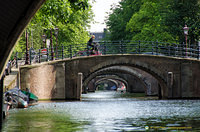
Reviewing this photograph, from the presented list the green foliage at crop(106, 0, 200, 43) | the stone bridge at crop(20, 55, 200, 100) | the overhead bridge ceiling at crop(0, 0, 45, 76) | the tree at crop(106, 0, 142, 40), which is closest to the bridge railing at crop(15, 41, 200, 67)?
the stone bridge at crop(20, 55, 200, 100)

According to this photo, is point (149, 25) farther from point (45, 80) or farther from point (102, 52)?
point (45, 80)

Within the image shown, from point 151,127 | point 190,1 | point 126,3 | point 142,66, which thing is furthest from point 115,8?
point 151,127

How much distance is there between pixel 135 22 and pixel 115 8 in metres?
8.31

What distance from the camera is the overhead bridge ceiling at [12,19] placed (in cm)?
718

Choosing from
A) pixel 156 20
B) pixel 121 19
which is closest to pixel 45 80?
pixel 156 20

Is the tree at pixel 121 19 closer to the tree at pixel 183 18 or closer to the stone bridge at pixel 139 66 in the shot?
the tree at pixel 183 18

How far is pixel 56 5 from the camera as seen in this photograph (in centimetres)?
1970

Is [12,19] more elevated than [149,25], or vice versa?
[149,25]

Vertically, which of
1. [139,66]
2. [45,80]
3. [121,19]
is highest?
[121,19]

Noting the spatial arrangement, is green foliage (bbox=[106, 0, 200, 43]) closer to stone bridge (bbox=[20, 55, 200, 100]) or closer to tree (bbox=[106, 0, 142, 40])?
tree (bbox=[106, 0, 142, 40])

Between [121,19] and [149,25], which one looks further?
[121,19]

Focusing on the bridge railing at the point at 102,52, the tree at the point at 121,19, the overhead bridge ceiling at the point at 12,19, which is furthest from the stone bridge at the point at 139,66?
the overhead bridge ceiling at the point at 12,19

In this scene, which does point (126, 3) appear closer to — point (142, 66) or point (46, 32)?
point (46, 32)

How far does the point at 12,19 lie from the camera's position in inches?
298
